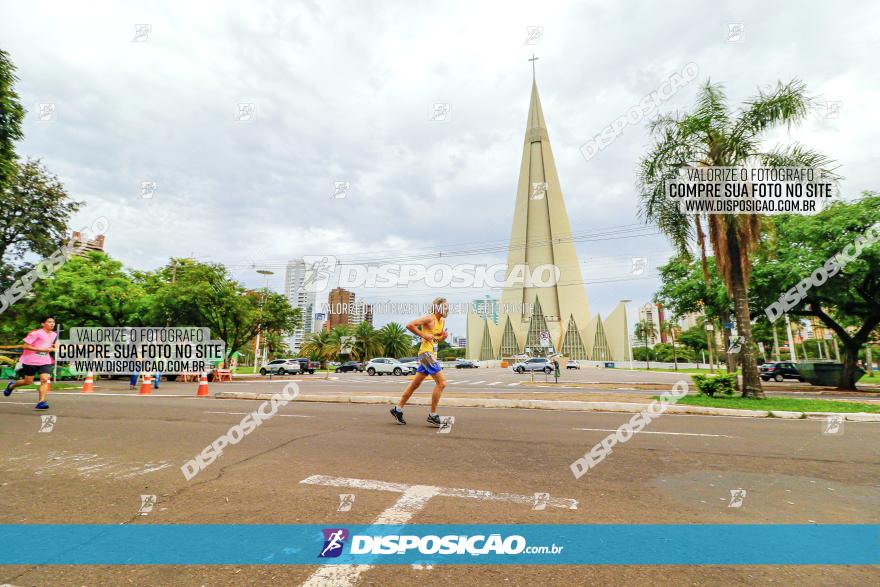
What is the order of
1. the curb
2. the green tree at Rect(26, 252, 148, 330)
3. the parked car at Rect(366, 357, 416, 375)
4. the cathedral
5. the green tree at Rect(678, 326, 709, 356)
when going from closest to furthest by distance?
1. the curb
2. the green tree at Rect(26, 252, 148, 330)
3. the parked car at Rect(366, 357, 416, 375)
4. the green tree at Rect(678, 326, 709, 356)
5. the cathedral

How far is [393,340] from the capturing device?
6375cm

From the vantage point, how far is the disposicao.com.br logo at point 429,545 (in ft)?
8.41

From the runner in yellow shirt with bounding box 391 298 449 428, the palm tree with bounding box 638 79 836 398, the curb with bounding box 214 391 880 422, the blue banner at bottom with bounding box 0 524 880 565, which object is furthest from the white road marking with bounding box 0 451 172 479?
the palm tree with bounding box 638 79 836 398

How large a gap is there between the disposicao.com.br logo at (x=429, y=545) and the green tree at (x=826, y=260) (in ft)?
61.3

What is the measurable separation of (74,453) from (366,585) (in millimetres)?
5198

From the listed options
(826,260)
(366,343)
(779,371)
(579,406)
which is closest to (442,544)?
(579,406)

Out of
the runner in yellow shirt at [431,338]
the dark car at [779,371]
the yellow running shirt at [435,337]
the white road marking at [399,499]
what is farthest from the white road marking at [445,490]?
the dark car at [779,371]

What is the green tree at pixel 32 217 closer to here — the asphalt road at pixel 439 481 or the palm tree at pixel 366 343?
the asphalt road at pixel 439 481

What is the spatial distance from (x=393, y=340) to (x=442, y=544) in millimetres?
61763

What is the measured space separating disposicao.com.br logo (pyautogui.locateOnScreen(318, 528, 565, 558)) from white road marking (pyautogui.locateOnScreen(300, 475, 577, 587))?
0.69 ft

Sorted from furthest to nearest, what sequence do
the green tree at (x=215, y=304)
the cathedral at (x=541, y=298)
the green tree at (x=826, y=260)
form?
the cathedral at (x=541, y=298)
the green tree at (x=215, y=304)
the green tree at (x=826, y=260)

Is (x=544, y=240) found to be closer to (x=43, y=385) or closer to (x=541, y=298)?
(x=541, y=298)

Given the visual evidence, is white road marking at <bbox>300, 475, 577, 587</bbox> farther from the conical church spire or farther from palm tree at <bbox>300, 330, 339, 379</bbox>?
the conical church spire

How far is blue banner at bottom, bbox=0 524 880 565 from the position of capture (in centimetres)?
245
